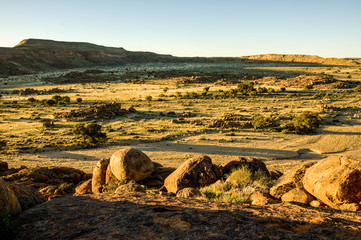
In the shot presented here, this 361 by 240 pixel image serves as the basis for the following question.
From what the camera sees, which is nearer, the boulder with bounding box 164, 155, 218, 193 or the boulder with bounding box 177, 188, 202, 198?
the boulder with bounding box 177, 188, 202, 198

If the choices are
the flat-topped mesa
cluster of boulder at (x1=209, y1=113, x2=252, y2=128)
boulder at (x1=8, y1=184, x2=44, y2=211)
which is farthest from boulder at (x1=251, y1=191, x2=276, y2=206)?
the flat-topped mesa

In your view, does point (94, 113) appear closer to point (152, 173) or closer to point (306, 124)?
point (152, 173)

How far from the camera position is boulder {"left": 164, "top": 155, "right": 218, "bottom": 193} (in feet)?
34.9

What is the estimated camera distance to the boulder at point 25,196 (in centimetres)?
765

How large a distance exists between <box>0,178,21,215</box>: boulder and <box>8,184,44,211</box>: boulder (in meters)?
0.55

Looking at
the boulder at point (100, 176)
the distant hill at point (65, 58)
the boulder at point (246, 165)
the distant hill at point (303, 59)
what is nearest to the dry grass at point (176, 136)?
the boulder at point (100, 176)

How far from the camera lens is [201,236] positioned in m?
5.15

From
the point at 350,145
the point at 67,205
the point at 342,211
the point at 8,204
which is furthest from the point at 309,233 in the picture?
the point at 350,145

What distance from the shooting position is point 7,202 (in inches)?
260

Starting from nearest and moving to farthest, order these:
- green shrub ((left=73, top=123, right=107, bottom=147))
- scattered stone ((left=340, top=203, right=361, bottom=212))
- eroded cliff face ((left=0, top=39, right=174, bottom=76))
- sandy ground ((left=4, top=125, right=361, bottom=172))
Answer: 1. scattered stone ((left=340, top=203, right=361, bottom=212))
2. sandy ground ((left=4, top=125, right=361, bottom=172))
3. green shrub ((left=73, top=123, right=107, bottom=147))
4. eroded cliff face ((left=0, top=39, right=174, bottom=76))

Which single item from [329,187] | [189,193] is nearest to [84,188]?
[189,193]

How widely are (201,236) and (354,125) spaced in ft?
93.3

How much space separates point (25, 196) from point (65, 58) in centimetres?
12907

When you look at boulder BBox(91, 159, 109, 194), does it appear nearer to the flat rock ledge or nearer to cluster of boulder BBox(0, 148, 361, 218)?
cluster of boulder BBox(0, 148, 361, 218)
